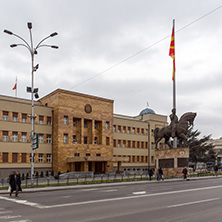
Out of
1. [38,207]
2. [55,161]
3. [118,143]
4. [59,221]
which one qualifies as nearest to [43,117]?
[55,161]

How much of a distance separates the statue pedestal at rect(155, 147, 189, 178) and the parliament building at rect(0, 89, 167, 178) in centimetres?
1626

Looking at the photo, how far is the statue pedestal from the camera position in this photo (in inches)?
1431

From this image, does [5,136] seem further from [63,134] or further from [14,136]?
[63,134]

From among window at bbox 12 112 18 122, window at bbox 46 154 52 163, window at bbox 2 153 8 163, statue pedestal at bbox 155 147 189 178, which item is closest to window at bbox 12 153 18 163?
window at bbox 2 153 8 163

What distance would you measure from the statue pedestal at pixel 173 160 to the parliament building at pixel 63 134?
1626 centimetres

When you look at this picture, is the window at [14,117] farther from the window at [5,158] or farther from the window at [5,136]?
the window at [5,158]

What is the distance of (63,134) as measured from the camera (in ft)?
178

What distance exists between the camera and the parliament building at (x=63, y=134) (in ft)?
163

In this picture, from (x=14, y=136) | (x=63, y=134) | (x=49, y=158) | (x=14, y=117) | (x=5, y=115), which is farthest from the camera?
(x=63, y=134)

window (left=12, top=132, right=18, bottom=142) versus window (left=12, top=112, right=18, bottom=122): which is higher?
window (left=12, top=112, right=18, bottom=122)

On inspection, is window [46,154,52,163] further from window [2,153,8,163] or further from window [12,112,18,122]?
window [12,112,18,122]

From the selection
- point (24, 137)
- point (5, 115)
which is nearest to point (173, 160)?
point (24, 137)

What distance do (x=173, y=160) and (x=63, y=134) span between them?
2269 cm

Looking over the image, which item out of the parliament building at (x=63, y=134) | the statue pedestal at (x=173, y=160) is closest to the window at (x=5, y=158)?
the parliament building at (x=63, y=134)
